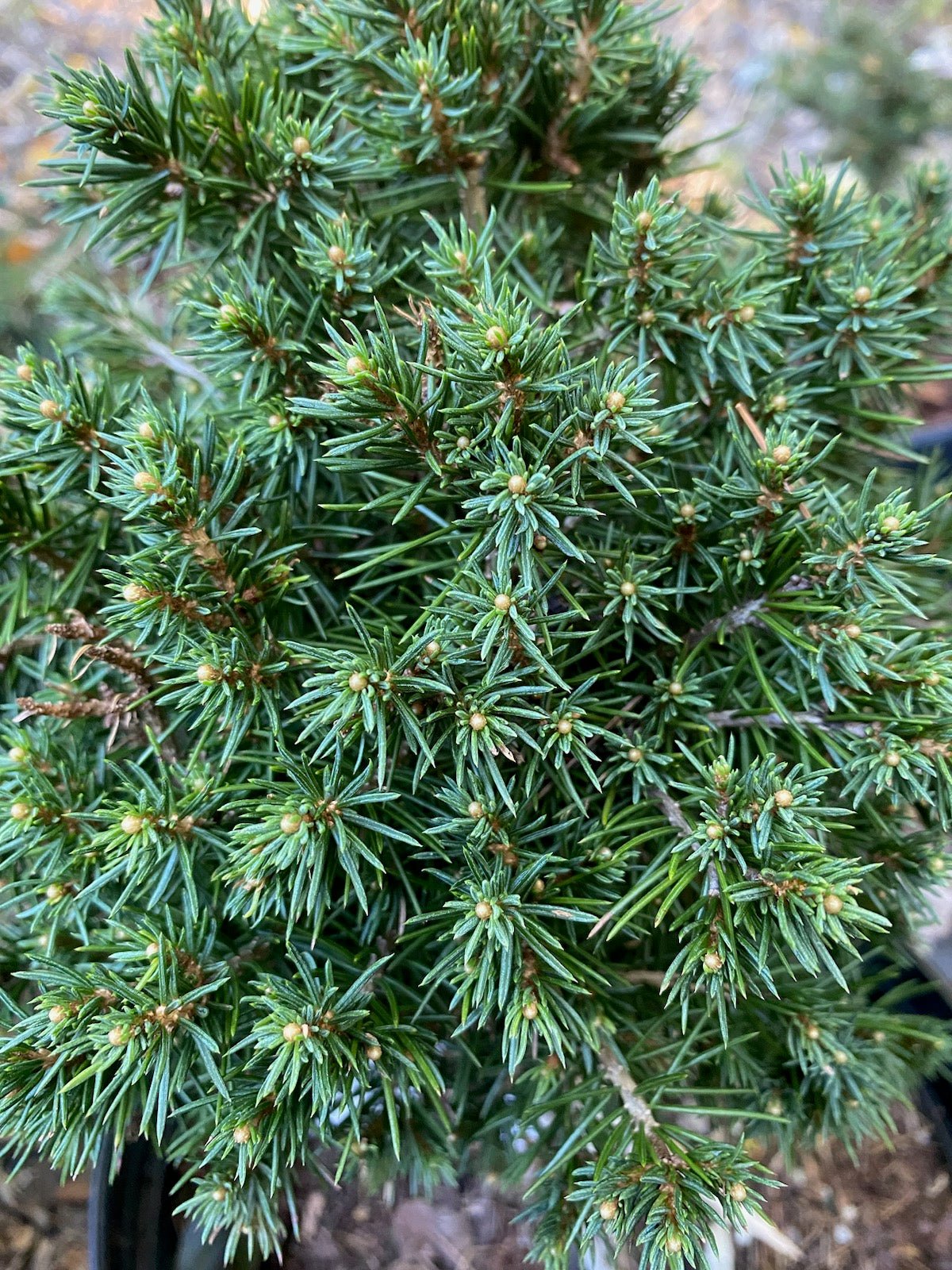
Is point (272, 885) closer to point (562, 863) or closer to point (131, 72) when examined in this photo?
point (562, 863)

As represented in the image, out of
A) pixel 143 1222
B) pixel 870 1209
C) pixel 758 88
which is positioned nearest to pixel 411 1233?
pixel 143 1222

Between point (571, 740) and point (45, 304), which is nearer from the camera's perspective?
point (571, 740)

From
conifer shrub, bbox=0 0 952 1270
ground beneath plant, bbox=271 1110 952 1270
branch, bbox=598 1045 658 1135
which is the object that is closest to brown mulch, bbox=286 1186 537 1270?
ground beneath plant, bbox=271 1110 952 1270

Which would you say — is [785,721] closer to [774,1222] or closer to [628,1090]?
[628,1090]

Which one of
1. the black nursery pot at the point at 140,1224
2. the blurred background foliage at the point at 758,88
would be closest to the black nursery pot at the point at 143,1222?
the black nursery pot at the point at 140,1224

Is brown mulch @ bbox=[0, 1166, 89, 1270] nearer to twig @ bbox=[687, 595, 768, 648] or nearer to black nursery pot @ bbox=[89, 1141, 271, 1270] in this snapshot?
black nursery pot @ bbox=[89, 1141, 271, 1270]

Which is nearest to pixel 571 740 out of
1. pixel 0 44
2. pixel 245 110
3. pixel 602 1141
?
pixel 602 1141

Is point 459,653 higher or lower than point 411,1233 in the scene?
higher
